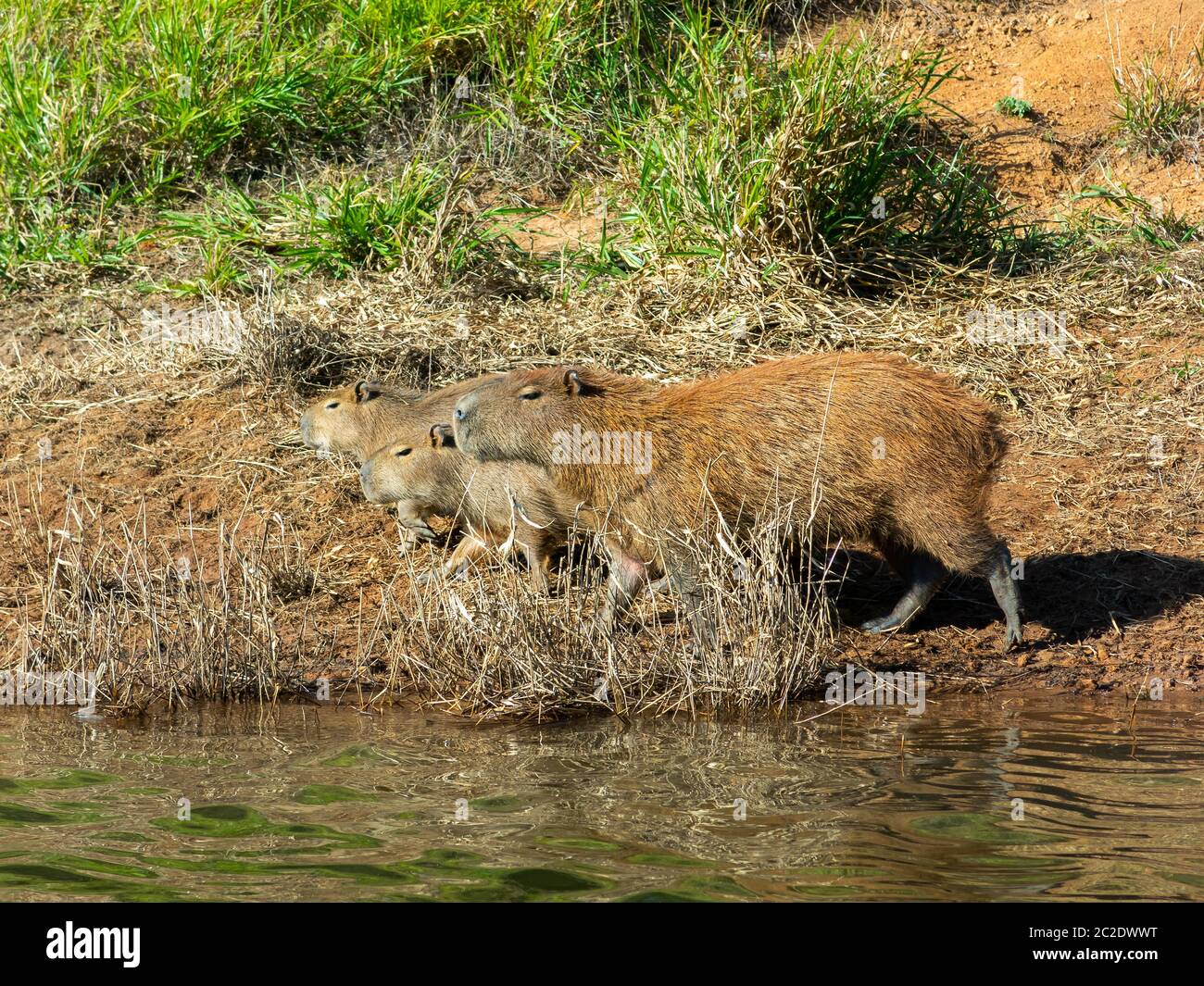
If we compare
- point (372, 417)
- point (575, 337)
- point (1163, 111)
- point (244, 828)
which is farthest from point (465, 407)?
point (1163, 111)

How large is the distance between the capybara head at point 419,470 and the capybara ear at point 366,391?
0.42 metres

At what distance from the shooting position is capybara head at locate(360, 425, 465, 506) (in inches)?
273

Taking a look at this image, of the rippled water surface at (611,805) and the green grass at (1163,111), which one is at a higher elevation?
the green grass at (1163,111)

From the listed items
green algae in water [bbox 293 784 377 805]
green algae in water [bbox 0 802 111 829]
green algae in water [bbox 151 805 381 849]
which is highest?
green algae in water [bbox 293 784 377 805]

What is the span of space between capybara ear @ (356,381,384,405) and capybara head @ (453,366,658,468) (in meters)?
1.24

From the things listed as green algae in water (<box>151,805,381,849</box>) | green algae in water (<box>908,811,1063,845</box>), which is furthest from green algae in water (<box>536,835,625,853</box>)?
green algae in water (<box>908,811,1063,845</box>)

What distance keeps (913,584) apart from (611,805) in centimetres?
231

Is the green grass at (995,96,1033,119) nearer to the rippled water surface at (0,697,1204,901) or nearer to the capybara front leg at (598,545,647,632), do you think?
the capybara front leg at (598,545,647,632)

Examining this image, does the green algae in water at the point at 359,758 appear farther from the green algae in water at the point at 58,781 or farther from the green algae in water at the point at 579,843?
the green algae in water at the point at 579,843

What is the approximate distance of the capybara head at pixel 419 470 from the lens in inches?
273

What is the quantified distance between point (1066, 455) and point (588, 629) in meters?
3.13

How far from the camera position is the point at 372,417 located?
7293mm

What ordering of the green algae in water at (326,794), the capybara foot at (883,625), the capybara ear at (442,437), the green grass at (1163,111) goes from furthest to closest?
the green grass at (1163,111) < the capybara ear at (442,437) < the capybara foot at (883,625) < the green algae in water at (326,794)

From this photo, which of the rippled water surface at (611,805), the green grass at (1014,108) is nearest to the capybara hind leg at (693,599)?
the rippled water surface at (611,805)
